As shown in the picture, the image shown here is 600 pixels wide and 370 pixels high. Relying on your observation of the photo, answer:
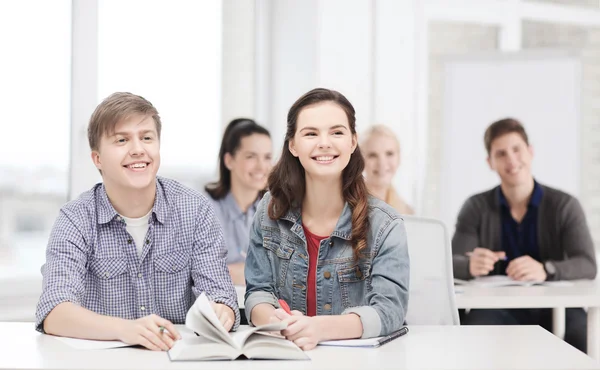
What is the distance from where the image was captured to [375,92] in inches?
192

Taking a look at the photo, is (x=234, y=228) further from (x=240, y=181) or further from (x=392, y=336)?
(x=392, y=336)

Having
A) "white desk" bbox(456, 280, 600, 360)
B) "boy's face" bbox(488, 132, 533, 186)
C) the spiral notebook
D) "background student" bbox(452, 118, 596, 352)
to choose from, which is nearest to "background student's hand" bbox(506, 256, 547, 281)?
"background student" bbox(452, 118, 596, 352)

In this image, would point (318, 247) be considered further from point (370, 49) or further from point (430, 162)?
point (430, 162)

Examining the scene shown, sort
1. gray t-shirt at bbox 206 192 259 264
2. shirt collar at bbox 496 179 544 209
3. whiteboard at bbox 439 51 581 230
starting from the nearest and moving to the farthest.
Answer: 1. shirt collar at bbox 496 179 544 209
2. gray t-shirt at bbox 206 192 259 264
3. whiteboard at bbox 439 51 581 230

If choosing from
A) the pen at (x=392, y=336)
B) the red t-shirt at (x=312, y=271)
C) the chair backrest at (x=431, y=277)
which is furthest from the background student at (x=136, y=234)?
the chair backrest at (x=431, y=277)

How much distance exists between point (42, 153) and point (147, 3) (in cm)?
108

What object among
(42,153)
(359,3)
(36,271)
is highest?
(359,3)

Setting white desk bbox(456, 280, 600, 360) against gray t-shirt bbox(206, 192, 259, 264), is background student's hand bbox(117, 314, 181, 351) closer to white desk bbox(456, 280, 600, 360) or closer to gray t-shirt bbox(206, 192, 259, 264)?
white desk bbox(456, 280, 600, 360)

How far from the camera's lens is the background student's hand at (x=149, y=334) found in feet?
5.35

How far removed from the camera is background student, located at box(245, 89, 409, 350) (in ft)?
6.41

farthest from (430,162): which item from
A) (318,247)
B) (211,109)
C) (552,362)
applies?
(552,362)

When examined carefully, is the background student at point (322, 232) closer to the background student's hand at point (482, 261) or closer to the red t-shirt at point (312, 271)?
the red t-shirt at point (312, 271)

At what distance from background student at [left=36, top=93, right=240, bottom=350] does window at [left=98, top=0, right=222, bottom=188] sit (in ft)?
6.20

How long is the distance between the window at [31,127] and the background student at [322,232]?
1836 mm
